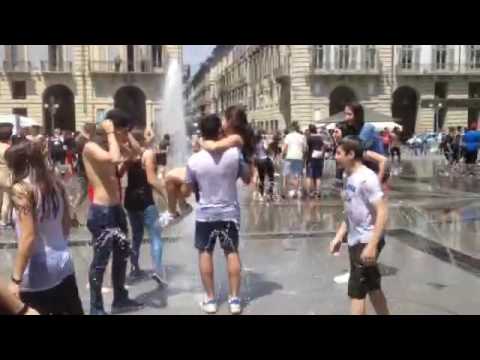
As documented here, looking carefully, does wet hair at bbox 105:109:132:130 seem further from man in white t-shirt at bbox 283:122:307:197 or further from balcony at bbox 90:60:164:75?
balcony at bbox 90:60:164:75

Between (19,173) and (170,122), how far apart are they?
113 ft

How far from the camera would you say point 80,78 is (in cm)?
4778

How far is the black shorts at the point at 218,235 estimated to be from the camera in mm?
5258

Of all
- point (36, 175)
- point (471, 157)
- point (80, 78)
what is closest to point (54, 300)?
point (36, 175)

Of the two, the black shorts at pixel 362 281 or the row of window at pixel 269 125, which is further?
the row of window at pixel 269 125

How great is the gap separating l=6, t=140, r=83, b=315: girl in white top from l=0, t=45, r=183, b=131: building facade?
43475mm

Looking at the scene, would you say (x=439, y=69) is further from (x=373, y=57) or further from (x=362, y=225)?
(x=362, y=225)

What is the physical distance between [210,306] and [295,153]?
8488 mm

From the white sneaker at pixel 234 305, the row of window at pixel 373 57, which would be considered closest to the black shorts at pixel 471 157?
the white sneaker at pixel 234 305

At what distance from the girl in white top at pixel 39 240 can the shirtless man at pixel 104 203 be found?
140 cm

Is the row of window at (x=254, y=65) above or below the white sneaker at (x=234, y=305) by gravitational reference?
above

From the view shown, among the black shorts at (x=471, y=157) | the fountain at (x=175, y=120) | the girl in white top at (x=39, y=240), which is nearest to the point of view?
the girl in white top at (x=39, y=240)

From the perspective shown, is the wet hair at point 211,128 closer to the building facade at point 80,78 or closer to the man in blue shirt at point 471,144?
the man in blue shirt at point 471,144
